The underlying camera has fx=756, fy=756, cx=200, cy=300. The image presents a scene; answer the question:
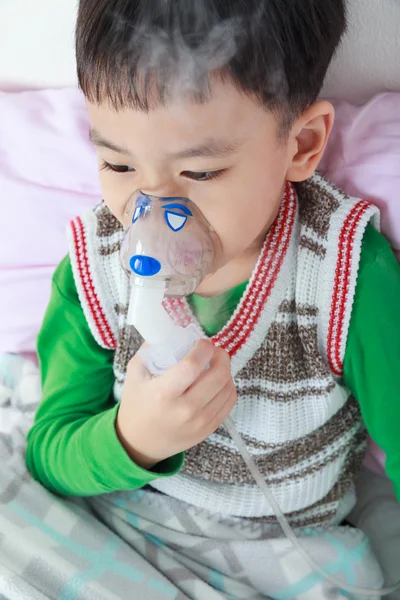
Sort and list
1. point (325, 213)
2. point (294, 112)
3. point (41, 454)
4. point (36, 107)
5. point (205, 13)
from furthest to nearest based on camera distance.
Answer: point (36, 107)
point (41, 454)
point (325, 213)
point (294, 112)
point (205, 13)

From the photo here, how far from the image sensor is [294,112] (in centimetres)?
88

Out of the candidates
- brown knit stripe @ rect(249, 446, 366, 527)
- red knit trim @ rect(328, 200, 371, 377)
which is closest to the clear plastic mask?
red knit trim @ rect(328, 200, 371, 377)

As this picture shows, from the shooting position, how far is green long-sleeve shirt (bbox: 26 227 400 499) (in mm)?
982

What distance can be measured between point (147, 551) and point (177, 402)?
1.12 feet

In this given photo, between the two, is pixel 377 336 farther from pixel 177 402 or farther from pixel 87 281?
pixel 87 281

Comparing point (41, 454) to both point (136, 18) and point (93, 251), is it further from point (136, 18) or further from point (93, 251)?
point (136, 18)

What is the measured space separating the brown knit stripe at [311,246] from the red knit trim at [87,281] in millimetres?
303

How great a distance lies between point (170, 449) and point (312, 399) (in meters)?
0.23

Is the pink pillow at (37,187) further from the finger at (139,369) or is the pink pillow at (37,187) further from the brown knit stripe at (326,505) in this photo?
the brown knit stripe at (326,505)

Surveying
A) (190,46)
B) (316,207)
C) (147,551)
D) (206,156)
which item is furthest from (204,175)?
(147,551)

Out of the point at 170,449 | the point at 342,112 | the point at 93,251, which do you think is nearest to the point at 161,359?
the point at 170,449

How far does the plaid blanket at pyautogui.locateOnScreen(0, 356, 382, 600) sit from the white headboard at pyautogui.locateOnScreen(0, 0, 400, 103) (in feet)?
1.96

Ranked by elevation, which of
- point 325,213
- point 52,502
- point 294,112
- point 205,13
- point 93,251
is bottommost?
point 52,502

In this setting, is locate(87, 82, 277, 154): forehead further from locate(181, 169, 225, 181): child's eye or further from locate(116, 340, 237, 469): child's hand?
locate(116, 340, 237, 469): child's hand
